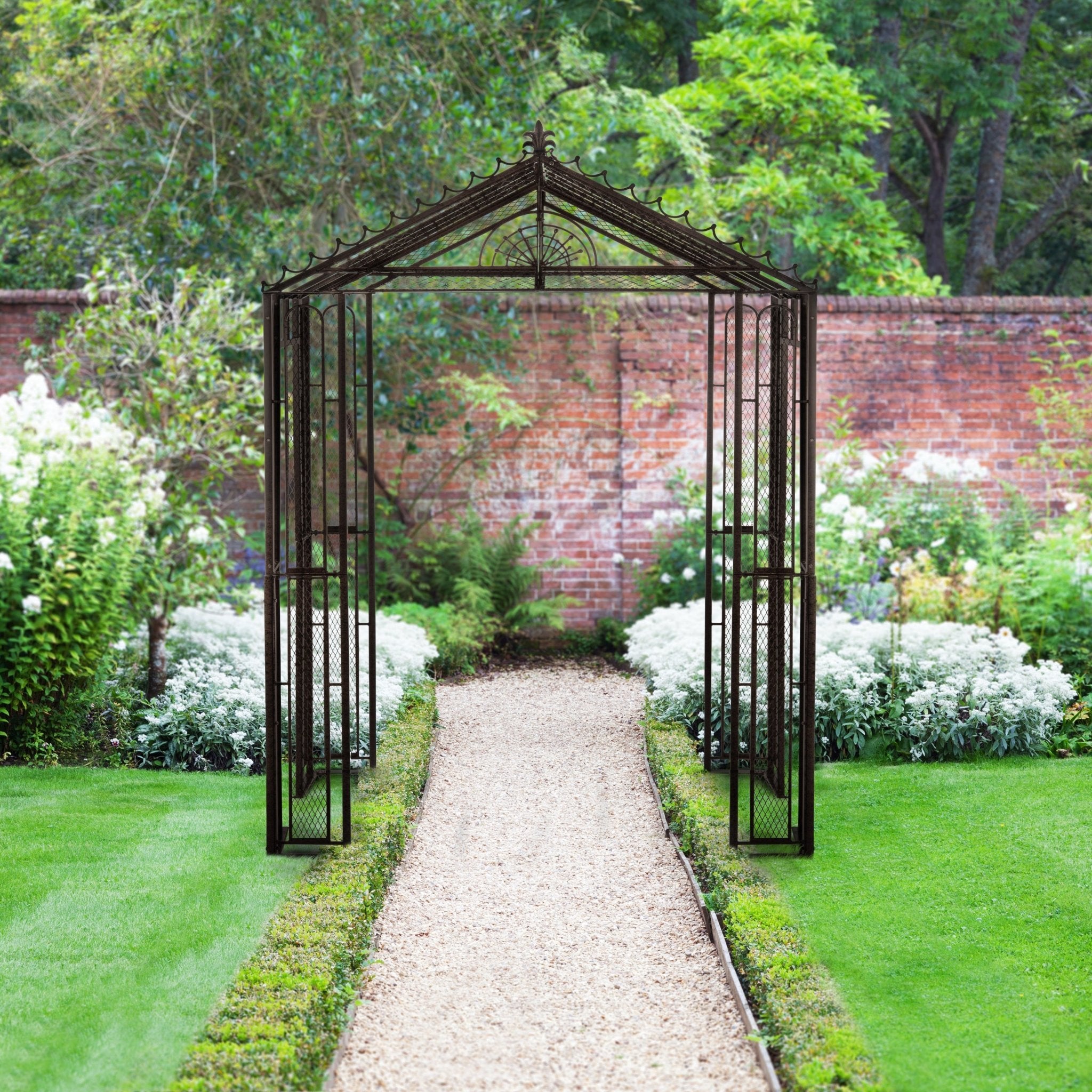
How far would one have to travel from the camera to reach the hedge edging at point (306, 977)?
3.08 metres

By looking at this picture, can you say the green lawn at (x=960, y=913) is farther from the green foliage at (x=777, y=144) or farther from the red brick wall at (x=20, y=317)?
the red brick wall at (x=20, y=317)

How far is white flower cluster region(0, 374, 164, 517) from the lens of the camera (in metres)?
6.68

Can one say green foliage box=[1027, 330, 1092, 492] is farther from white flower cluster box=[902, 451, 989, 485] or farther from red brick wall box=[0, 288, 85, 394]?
red brick wall box=[0, 288, 85, 394]

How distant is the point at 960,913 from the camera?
4379mm

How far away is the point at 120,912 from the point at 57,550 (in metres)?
2.67

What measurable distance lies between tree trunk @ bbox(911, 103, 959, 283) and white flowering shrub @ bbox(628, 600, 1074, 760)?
35.8 ft

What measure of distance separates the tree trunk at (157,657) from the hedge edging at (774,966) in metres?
3.02

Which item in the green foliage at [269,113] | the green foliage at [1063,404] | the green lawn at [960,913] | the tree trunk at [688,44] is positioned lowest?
the green lawn at [960,913]

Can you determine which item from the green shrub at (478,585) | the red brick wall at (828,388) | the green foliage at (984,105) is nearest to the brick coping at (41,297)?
the green shrub at (478,585)

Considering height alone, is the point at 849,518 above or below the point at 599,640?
above

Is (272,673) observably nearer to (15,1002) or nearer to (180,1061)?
(15,1002)

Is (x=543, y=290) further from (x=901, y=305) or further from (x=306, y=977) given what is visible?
(x=901, y=305)

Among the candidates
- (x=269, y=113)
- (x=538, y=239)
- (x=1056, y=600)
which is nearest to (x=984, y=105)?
(x=269, y=113)

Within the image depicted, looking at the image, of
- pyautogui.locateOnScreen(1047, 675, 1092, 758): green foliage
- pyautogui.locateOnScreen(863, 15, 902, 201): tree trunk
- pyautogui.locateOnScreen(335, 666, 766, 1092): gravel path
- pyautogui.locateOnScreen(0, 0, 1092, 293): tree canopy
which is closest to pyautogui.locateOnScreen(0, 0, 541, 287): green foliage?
pyautogui.locateOnScreen(0, 0, 1092, 293): tree canopy
